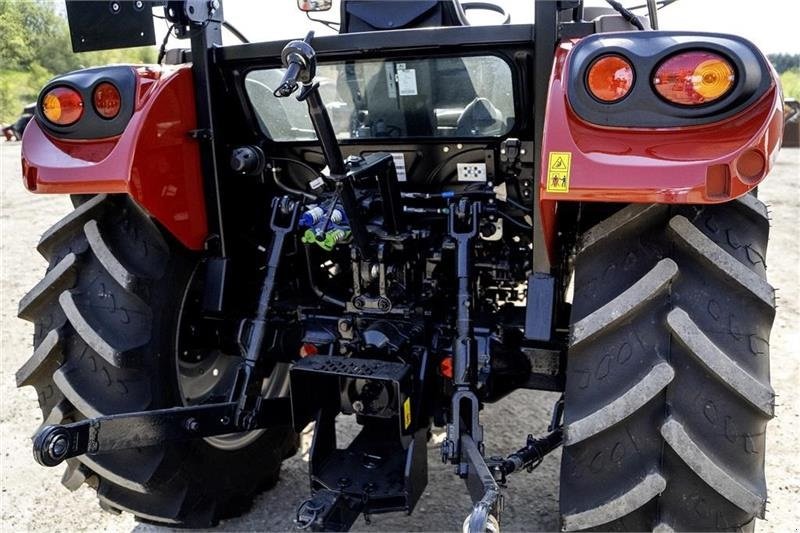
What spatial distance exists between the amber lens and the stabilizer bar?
146cm

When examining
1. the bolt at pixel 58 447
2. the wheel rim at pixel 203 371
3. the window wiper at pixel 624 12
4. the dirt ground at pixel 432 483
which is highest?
the window wiper at pixel 624 12

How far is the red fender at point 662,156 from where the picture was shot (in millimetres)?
1743

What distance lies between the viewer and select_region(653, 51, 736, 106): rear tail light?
174 cm

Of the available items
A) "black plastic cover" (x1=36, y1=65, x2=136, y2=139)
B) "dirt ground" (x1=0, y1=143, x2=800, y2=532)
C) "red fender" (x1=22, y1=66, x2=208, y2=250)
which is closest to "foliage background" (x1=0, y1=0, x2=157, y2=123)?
"black plastic cover" (x1=36, y1=65, x2=136, y2=139)

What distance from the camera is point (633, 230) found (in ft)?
6.45

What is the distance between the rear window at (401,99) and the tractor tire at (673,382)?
755mm

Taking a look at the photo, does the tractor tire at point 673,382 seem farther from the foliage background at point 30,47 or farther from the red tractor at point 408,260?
the foliage background at point 30,47

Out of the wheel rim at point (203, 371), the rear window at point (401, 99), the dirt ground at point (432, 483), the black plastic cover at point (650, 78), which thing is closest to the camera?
the black plastic cover at point (650, 78)

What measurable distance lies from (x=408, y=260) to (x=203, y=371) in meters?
1.03

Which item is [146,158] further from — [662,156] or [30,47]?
[662,156]

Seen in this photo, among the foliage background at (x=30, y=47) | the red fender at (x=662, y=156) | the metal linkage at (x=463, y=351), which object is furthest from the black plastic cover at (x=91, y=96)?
the red fender at (x=662, y=156)

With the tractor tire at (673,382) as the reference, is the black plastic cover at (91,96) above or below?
above

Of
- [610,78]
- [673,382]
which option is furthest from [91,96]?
[673,382]

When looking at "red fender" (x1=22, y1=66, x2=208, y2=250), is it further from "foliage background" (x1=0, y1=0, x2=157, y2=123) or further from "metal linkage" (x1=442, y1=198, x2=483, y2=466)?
"metal linkage" (x1=442, y1=198, x2=483, y2=466)
